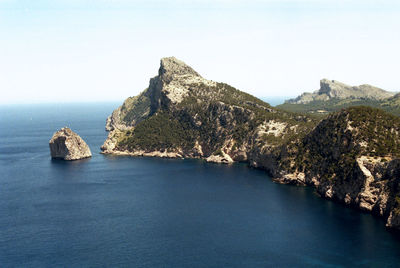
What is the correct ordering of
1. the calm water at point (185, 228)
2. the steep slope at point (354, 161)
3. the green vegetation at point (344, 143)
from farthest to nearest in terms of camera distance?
the green vegetation at point (344, 143), the steep slope at point (354, 161), the calm water at point (185, 228)

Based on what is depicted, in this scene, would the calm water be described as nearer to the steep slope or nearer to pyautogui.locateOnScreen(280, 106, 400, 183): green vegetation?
the steep slope

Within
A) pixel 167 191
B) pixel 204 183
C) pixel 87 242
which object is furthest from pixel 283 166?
pixel 87 242

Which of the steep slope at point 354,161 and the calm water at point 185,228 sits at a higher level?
the steep slope at point 354,161

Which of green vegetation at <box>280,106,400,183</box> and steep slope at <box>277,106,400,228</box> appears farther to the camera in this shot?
green vegetation at <box>280,106,400,183</box>

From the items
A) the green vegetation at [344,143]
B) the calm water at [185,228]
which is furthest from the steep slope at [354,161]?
the calm water at [185,228]

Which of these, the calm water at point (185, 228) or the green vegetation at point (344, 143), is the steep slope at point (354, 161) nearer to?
the green vegetation at point (344, 143)

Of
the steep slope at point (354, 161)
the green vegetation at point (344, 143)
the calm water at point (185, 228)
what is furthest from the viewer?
the green vegetation at point (344, 143)

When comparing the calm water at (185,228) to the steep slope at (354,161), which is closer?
the calm water at (185,228)

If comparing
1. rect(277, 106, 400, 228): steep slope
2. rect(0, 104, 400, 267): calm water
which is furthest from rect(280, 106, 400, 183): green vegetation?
rect(0, 104, 400, 267): calm water
